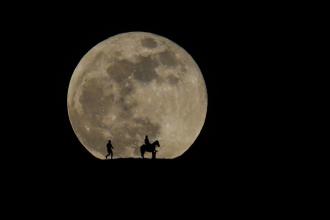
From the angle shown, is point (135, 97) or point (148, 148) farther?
point (148, 148)

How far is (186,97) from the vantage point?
2336cm

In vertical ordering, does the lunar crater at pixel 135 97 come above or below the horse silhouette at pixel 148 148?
above

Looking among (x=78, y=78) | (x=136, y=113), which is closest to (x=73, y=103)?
(x=78, y=78)

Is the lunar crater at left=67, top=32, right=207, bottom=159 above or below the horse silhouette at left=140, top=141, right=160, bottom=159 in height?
above

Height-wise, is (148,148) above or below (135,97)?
below

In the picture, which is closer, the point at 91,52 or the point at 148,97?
the point at 148,97

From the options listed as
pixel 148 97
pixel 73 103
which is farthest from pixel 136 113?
pixel 73 103

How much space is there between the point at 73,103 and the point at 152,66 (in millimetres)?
2537

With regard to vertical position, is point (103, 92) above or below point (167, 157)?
above

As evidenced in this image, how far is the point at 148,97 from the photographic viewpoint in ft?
74.5

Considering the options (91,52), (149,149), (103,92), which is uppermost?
(91,52)

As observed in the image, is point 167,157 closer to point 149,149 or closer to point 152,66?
point 149,149

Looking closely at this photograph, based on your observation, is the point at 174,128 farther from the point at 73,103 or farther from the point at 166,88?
the point at 73,103

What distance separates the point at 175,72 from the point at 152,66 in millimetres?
722
